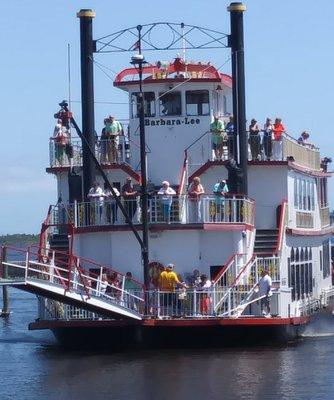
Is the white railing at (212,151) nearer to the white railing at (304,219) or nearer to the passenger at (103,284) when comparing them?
the white railing at (304,219)

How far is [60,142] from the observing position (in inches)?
1629

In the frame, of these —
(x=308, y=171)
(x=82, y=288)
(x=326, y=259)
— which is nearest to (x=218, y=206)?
(x=82, y=288)

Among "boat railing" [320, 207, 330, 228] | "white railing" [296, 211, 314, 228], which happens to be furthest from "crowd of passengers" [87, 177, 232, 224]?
"boat railing" [320, 207, 330, 228]

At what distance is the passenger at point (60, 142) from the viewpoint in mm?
41375

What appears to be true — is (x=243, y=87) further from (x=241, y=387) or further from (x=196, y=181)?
(x=241, y=387)

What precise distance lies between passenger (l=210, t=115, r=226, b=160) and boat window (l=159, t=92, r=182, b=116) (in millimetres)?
1245

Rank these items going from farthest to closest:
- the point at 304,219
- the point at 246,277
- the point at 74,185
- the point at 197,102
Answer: the point at 304,219
the point at 197,102
the point at 74,185
the point at 246,277

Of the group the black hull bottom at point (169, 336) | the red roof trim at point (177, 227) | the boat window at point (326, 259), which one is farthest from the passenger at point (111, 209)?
the boat window at point (326, 259)

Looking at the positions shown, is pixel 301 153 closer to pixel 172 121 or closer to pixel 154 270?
pixel 172 121

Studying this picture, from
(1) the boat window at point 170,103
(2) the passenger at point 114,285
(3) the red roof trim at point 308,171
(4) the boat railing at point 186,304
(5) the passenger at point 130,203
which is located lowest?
(4) the boat railing at point 186,304

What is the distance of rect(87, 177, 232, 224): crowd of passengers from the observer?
1469 inches

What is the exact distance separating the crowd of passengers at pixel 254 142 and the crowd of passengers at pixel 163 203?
87.7 inches

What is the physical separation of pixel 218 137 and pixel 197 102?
147 centimetres

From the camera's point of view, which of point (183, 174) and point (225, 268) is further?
point (183, 174)
